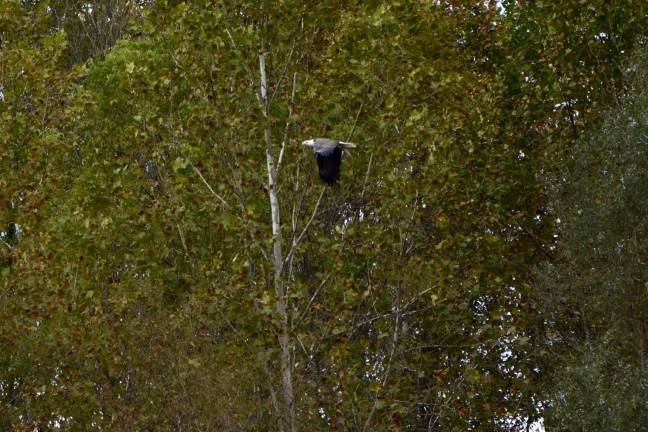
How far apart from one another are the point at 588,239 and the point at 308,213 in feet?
16.5

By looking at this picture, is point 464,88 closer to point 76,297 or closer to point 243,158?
point 243,158

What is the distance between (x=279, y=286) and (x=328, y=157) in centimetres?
226

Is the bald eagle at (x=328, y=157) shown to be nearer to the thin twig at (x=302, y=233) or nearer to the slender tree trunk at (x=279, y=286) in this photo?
the thin twig at (x=302, y=233)

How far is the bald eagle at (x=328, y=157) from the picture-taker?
76.5ft

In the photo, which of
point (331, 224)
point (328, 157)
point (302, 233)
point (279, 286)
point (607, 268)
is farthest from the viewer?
point (331, 224)

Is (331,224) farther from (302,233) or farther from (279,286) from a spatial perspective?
(279,286)

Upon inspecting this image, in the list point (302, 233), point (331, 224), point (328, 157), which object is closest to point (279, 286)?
point (302, 233)

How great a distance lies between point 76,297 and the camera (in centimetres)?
2598

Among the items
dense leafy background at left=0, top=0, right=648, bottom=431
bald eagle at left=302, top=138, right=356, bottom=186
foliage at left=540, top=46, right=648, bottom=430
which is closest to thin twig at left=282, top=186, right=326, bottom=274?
dense leafy background at left=0, top=0, right=648, bottom=431

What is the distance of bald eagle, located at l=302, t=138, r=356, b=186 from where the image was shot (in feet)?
76.5

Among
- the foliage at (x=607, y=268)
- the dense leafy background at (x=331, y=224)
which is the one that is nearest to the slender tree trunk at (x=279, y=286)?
the dense leafy background at (x=331, y=224)

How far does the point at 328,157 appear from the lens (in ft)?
76.7

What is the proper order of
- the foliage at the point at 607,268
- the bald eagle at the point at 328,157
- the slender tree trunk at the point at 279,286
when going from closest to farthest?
the slender tree trunk at the point at 279,286 < the bald eagle at the point at 328,157 < the foliage at the point at 607,268

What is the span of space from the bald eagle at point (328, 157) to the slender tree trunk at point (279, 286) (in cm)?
140
